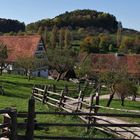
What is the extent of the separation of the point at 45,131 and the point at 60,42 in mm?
143422

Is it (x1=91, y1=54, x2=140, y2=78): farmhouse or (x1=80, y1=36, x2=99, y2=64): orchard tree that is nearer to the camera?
(x1=91, y1=54, x2=140, y2=78): farmhouse

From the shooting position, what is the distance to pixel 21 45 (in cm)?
8531

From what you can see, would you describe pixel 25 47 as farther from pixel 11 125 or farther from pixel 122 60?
pixel 11 125

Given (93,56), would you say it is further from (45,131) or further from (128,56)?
(45,131)

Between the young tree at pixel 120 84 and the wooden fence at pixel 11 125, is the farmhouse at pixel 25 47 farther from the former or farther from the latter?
the wooden fence at pixel 11 125

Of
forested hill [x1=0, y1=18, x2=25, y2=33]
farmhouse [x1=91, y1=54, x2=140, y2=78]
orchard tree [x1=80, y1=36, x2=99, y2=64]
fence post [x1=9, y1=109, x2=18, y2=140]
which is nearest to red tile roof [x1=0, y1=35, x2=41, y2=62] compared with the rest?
farmhouse [x1=91, y1=54, x2=140, y2=78]

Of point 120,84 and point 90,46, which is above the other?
point 90,46

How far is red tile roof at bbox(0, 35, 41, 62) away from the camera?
84125 millimetres

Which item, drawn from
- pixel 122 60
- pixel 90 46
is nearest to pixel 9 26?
pixel 90 46

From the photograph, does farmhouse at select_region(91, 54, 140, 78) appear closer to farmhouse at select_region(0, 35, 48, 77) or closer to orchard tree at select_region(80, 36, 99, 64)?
farmhouse at select_region(0, 35, 48, 77)

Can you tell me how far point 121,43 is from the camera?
17025cm

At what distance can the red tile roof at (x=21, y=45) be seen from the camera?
276 ft

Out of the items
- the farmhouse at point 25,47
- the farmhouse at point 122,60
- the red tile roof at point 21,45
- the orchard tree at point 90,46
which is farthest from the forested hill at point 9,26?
the farmhouse at point 25,47

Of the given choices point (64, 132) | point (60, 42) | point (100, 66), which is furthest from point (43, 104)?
point (60, 42)
